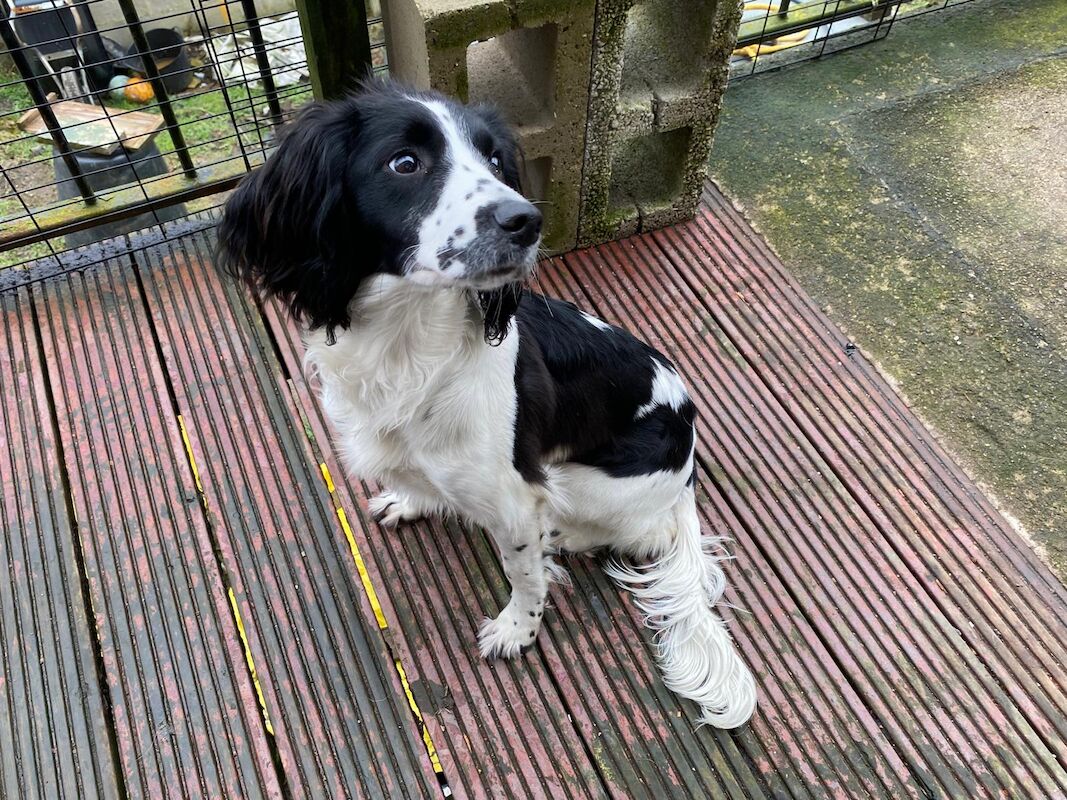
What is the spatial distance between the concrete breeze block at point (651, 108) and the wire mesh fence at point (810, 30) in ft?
3.30

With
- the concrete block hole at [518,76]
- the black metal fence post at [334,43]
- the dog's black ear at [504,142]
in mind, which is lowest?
the concrete block hole at [518,76]

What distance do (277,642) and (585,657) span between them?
83cm

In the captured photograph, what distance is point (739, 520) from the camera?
224 cm

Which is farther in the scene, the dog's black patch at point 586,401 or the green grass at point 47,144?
the green grass at point 47,144

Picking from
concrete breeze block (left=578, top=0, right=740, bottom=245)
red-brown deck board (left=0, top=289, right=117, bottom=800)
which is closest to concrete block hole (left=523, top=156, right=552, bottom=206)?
concrete breeze block (left=578, top=0, right=740, bottom=245)

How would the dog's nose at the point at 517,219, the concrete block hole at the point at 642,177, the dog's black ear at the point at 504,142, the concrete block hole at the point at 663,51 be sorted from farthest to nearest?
the concrete block hole at the point at 642,177, the concrete block hole at the point at 663,51, the dog's black ear at the point at 504,142, the dog's nose at the point at 517,219

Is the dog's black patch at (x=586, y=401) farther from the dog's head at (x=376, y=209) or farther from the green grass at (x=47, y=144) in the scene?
the green grass at (x=47, y=144)

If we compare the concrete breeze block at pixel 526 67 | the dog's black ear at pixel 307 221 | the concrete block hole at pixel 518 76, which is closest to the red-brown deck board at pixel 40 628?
the dog's black ear at pixel 307 221

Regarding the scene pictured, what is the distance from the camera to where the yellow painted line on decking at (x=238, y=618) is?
187 centimetres

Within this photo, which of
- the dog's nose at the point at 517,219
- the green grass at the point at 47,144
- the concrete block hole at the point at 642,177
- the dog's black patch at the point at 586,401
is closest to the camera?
the dog's nose at the point at 517,219

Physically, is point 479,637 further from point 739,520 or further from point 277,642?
point 739,520

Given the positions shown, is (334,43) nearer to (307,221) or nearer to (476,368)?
(307,221)

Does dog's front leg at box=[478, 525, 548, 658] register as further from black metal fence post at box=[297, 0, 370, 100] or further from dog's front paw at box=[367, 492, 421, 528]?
black metal fence post at box=[297, 0, 370, 100]

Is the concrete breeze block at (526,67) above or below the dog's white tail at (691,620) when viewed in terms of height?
above
